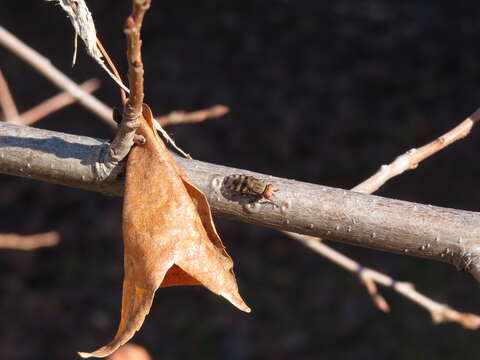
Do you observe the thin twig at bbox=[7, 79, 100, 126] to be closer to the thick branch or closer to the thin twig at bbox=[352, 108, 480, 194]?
the thick branch

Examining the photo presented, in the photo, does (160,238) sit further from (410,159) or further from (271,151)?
(271,151)

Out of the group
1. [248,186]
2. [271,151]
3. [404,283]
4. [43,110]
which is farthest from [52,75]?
[271,151]

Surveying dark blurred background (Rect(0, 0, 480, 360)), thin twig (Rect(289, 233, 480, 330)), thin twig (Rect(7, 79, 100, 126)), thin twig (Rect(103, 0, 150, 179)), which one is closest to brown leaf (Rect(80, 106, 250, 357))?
thin twig (Rect(103, 0, 150, 179))

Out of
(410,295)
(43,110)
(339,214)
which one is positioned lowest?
(410,295)

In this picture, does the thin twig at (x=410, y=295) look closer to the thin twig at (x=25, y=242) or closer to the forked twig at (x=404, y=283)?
the forked twig at (x=404, y=283)

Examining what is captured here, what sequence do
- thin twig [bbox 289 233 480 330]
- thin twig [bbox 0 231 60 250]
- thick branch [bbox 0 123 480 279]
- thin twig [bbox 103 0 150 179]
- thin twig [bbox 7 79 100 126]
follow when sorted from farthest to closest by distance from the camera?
thin twig [bbox 0 231 60 250] < thin twig [bbox 7 79 100 126] < thin twig [bbox 289 233 480 330] < thick branch [bbox 0 123 480 279] < thin twig [bbox 103 0 150 179]

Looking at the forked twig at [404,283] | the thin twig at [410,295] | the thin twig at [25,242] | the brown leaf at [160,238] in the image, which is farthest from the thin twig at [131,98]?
the thin twig at [25,242]
